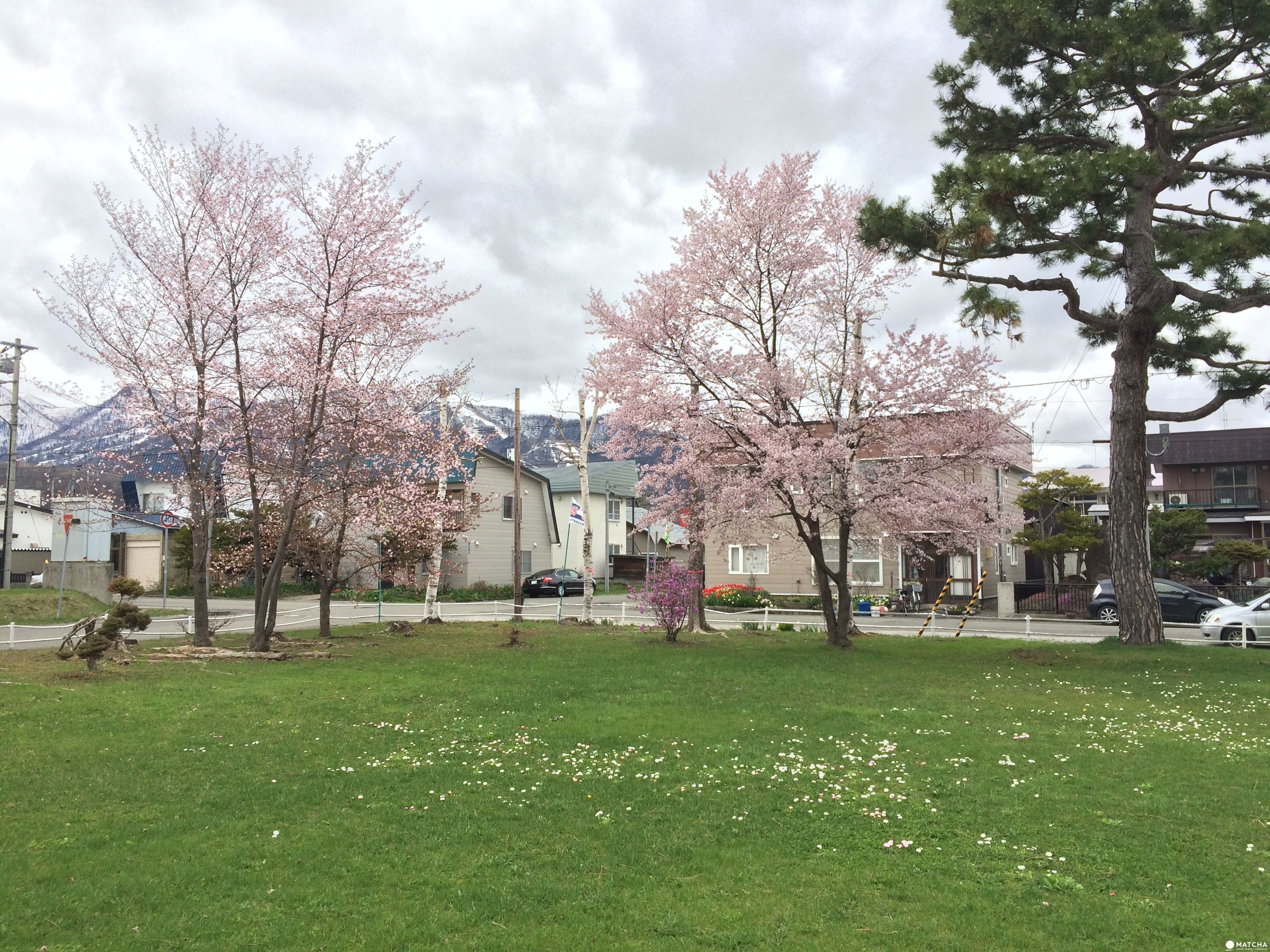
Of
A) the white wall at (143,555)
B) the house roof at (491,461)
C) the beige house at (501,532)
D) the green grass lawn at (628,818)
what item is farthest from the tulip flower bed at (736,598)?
the white wall at (143,555)

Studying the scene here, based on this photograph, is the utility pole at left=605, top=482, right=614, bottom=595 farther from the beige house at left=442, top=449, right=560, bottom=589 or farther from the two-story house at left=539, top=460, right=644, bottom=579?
the beige house at left=442, top=449, right=560, bottom=589

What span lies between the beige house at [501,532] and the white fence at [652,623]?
5474 mm

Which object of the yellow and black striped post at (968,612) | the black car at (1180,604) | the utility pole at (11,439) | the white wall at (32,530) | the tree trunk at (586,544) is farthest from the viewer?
the white wall at (32,530)

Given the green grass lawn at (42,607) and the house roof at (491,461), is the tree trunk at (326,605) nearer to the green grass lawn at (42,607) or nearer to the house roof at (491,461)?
the house roof at (491,461)

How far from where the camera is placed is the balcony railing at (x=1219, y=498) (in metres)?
47.5

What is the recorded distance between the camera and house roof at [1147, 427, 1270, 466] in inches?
1876

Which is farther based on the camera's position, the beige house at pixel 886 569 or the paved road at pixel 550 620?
the beige house at pixel 886 569

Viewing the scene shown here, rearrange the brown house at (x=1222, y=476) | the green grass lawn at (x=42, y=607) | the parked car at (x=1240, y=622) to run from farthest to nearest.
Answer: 1. the brown house at (x=1222, y=476)
2. the green grass lawn at (x=42, y=607)
3. the parked car at (x=1240, y=622)

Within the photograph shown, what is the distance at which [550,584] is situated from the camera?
140 ft

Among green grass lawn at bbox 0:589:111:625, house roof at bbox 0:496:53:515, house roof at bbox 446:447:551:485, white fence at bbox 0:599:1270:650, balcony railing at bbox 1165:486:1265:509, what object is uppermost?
house roof at bbox 446:447:551:485

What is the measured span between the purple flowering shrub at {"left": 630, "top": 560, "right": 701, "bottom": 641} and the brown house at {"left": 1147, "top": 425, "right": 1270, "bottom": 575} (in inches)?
1419

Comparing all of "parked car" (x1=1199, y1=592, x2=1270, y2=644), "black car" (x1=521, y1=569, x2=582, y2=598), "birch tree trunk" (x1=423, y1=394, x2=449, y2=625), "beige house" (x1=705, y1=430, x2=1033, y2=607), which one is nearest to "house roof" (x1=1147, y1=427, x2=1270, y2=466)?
"beige house" (x1=705, y1=430, x2=1033, y2=607)

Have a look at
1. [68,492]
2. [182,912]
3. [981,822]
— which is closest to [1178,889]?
[981,822]

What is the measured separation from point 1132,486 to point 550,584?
1184 inches
